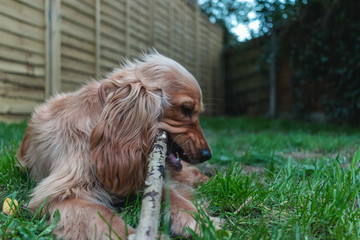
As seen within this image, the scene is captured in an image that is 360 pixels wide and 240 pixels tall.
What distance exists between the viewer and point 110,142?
1593 mm

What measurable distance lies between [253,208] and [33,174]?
1.44 meters

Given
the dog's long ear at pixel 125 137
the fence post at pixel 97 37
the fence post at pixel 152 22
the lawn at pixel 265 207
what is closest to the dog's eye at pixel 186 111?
the dog's long ear at pixel 125 137

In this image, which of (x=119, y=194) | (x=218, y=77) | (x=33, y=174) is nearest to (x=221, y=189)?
(x=119, y=194)

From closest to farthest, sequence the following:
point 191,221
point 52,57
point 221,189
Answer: point 191,221 < point 221,189 < point 52,57

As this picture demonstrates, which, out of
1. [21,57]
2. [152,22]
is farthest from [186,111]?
[152,22]

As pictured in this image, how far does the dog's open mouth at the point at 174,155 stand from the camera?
186cm

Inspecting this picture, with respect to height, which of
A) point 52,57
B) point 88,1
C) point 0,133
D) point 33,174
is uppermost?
point 88,1

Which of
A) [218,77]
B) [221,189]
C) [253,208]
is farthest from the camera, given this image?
[218,77]

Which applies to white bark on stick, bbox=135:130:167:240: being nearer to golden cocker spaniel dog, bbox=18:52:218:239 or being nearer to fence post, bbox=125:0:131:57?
golden cocker spaniel dog, bbox=18:52:218:239

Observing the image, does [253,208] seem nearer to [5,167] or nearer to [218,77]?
[5,167]

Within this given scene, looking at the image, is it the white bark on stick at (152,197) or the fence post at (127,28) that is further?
the fence post at (127,28)

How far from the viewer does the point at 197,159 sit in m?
1.88

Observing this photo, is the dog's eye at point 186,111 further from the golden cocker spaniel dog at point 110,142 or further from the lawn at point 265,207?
the lawn at point 265,207

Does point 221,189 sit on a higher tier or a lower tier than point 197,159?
lower
